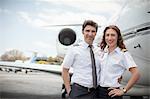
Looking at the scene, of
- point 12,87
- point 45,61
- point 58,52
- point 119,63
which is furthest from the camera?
point 12,87

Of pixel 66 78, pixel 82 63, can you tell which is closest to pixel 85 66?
pixel 82 63

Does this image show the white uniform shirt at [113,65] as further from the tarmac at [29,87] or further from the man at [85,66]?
the tarmac at [29,87]

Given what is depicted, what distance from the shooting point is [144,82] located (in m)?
4.57

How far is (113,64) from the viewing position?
210cm

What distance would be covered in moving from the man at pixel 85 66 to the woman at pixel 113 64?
0.05 metres

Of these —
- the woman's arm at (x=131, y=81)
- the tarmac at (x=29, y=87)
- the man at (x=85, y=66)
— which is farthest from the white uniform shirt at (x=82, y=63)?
the tarmac at (x=29, y=87)

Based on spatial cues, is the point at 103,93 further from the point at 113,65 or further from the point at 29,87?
the point at 29,87

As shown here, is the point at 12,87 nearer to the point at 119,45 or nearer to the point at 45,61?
the point at 45,61

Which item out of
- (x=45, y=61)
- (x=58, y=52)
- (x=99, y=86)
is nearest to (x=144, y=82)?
(x=45, y=61)

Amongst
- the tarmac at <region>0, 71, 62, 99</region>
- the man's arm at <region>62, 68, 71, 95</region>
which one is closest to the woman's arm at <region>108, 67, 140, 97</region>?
the man's arm at <region>62, 68, 71, 95</region>

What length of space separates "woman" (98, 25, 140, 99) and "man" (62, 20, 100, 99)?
5cm

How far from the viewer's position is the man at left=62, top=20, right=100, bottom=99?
6.99 feet

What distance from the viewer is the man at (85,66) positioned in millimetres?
2131

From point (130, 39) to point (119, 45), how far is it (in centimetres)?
220
